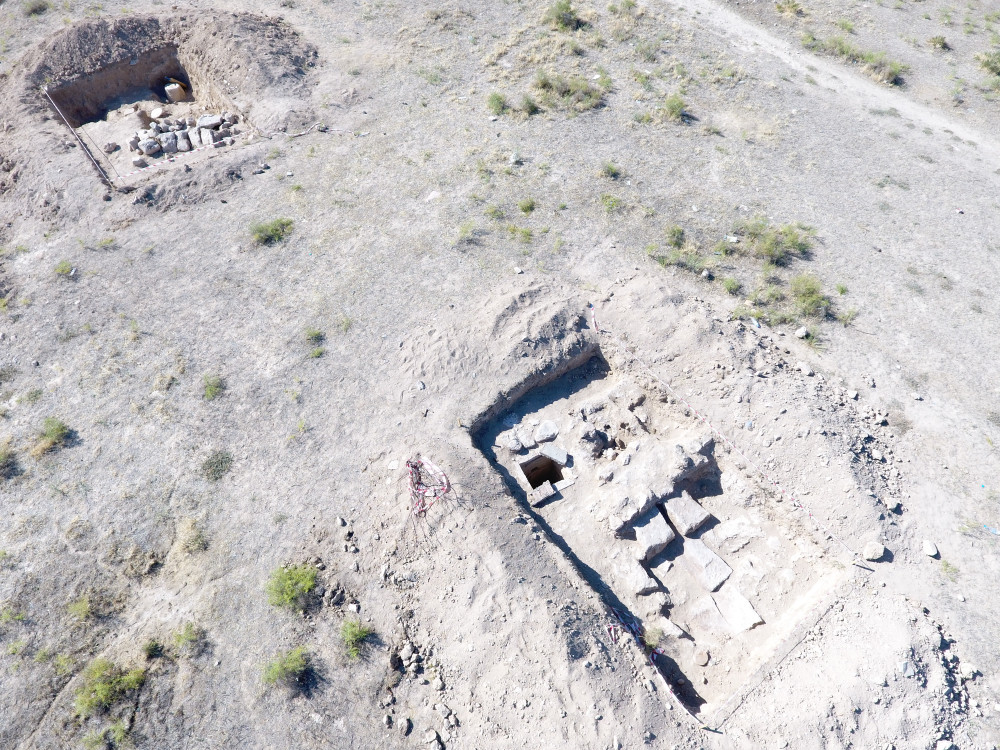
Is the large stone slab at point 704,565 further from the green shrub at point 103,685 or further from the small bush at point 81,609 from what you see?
the small bush at point 81,609

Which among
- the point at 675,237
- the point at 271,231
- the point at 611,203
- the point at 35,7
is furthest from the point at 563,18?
the point at 35,7

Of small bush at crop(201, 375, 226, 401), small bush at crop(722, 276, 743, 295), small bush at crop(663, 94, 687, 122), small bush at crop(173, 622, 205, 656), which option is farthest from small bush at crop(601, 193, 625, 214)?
small bush at crop(173, 622, 205, 656)

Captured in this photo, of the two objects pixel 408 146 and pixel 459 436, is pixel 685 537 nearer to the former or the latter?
pixel 459 436

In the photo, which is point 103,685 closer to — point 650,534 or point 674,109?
point 650,534

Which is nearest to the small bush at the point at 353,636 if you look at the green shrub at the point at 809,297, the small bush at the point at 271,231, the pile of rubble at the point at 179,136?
the small bush at the point at 271,231

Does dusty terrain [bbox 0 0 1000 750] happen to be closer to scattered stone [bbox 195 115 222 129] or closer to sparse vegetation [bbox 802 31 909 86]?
sparse vegetation [bbox 802 31 909 86]

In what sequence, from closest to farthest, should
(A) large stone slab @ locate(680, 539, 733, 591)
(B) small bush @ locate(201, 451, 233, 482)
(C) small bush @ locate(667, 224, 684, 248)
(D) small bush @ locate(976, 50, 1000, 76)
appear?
(A) large stone slab @ locate(680, 539, 733, 591)
(B) small bush @ locate(201, 451, 233, 482)
(C) small bush @ locate(667, 224, 684, 248)
(D) small bush @ locate(976, 50, 1000, 76)

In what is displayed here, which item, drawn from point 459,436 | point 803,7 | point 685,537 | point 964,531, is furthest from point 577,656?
Result: point 803,7

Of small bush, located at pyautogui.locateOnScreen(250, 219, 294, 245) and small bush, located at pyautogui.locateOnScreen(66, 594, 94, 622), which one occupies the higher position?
small bush, located at pyautogui.locateOnScreen(250, 219, 294, 245)
